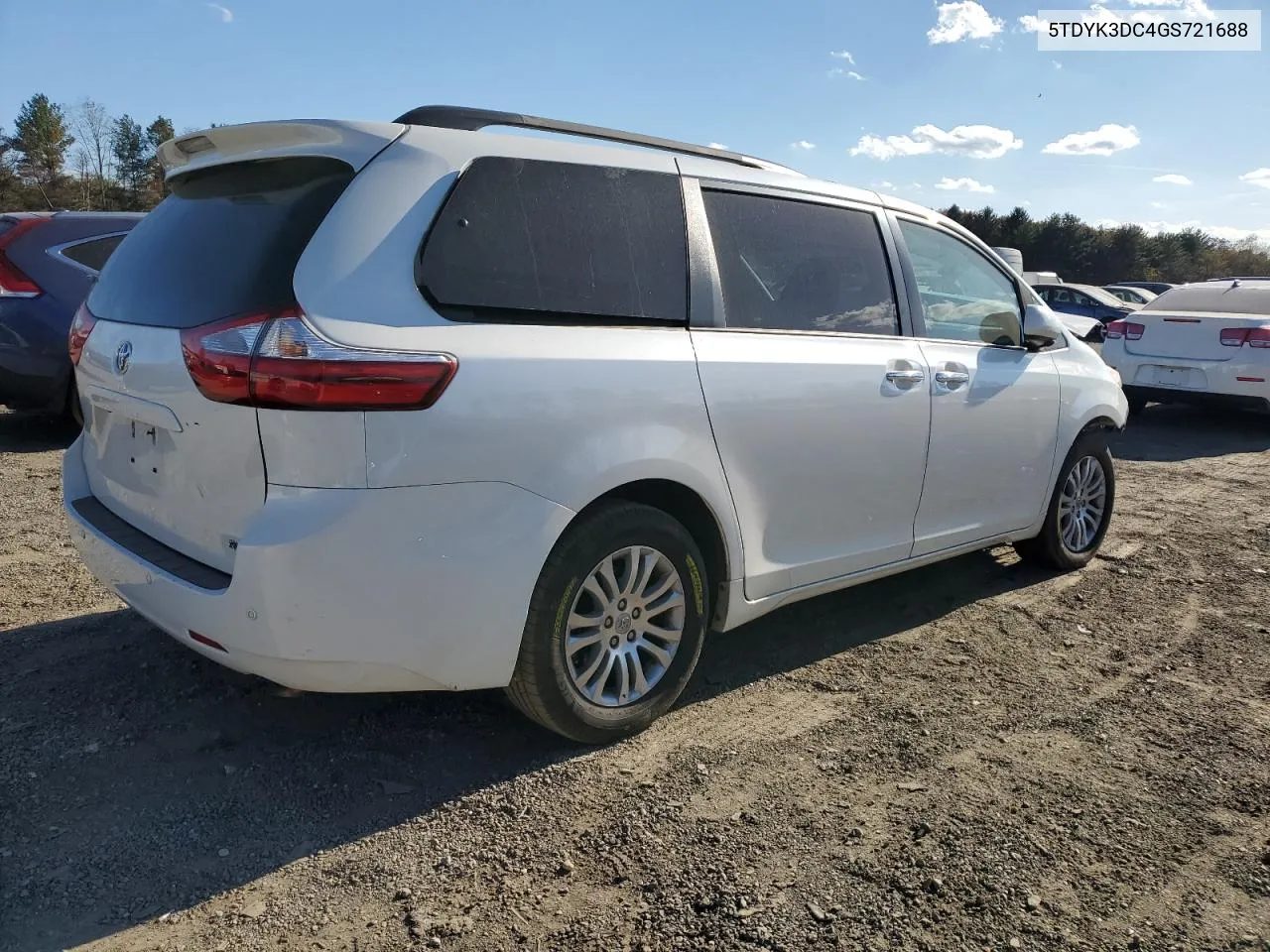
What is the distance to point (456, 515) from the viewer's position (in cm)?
258

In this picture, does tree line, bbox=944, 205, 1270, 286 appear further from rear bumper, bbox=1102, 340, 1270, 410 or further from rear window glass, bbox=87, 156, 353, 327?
rear window glass, bbox=87, 156, 353, 327

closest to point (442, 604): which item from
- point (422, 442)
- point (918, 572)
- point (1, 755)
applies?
point (422, 442)

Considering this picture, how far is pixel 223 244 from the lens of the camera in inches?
111

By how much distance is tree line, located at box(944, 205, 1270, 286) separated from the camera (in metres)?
53.9

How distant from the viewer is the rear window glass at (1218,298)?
32.9ft

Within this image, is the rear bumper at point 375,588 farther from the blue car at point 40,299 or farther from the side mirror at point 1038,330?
the blue car at point 40,299

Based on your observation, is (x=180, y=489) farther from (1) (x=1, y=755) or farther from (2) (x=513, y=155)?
(2) (x=513, y=155)

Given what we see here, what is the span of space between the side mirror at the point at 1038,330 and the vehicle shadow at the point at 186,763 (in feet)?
6.03

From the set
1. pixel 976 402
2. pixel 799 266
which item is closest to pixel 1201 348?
pixel 976 402

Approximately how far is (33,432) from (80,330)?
5.73 meters

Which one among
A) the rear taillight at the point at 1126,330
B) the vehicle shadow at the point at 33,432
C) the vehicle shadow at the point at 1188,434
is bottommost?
the vehicle shadow at the point at 1188,434

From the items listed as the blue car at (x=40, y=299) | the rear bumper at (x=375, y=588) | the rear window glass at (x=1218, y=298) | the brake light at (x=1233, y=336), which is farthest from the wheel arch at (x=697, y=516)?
the rear window glass at (x=1218, y=298)

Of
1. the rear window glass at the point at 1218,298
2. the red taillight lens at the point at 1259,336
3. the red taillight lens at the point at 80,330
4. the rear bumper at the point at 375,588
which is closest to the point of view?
the rear bumper at the point at 375,588

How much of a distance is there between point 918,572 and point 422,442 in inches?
136
